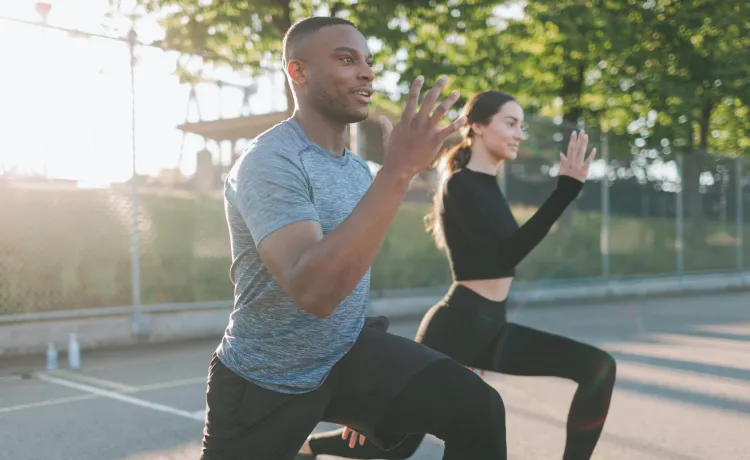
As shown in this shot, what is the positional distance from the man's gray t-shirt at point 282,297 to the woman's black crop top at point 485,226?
Result: 1.26 metres

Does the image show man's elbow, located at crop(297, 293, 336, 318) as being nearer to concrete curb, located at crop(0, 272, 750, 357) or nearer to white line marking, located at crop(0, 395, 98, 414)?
white line marking, located at crop(0, 395, 98, 414)

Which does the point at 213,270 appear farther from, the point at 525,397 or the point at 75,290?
the point at 525,397

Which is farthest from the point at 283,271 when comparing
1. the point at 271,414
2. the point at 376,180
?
the point at 271,414

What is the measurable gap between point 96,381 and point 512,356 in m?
4.46

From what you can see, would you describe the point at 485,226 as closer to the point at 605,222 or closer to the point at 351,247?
the point at 351,247

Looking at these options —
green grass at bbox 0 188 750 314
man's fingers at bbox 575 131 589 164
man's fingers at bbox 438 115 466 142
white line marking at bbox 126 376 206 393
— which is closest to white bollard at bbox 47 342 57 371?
green grass at bbox 0 188 750 314

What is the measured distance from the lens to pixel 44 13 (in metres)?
8.61

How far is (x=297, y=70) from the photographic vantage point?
100 inches

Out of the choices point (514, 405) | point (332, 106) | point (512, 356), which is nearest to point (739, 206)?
point (514, 405)

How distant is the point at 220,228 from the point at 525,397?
5.34 m

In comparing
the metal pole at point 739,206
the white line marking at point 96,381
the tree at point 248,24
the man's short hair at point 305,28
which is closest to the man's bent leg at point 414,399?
the man's short hair at point 305,28

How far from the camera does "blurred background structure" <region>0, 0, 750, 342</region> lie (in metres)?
8.71

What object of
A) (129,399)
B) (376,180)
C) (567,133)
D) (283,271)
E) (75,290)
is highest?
(567,133)

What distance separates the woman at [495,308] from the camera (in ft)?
12.0
